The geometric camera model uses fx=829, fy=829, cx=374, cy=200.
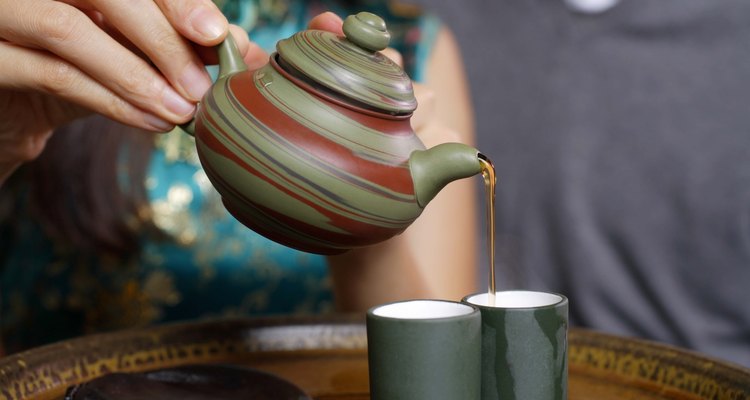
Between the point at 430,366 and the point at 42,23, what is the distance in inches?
16.6

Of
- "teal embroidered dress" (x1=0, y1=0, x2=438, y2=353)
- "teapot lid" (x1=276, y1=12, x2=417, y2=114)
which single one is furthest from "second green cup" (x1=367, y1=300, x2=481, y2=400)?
"teal embroidered dress" (x1=0, y1=0, x2=438, y2=353)

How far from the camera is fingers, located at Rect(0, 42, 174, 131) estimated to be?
2.34ft

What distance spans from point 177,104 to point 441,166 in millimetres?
232

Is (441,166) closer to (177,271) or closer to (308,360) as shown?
(308,360)

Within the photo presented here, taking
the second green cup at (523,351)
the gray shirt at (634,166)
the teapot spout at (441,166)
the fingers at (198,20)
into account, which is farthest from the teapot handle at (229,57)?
the gray shirt at (634,166)

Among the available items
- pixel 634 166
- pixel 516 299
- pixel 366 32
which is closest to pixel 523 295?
pixel 516 299

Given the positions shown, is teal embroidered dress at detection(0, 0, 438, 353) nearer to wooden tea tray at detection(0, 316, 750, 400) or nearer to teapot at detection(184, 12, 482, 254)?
wooden tea tray at detection(0, 316, 750, 400)

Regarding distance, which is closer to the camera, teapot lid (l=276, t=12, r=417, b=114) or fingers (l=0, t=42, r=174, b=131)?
teapot lid (l=276, t=12, r=417, b=114)

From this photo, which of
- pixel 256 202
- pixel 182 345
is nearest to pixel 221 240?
pixel 182 345

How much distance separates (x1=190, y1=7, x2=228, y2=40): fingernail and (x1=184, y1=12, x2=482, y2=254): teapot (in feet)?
0.19

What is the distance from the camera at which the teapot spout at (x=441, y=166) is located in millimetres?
618

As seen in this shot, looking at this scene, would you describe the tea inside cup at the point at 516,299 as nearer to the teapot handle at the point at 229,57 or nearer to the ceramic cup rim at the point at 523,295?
the ceramic cup rim at the point at 523,295

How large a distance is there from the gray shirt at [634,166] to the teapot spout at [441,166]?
1273 millimetres

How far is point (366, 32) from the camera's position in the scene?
62 centimetres
